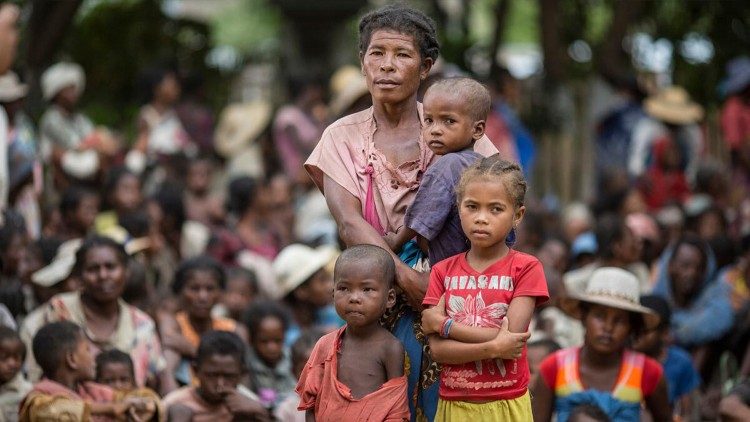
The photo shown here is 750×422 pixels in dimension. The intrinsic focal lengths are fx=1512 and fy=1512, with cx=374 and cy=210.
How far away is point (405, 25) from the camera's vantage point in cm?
588

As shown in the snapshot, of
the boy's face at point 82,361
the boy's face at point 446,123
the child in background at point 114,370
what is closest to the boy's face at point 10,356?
the boy's face at point 82,361

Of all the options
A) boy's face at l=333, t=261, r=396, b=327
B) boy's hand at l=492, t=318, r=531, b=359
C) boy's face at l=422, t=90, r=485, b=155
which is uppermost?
boy's face at l=422, t=90, r=485, b=155

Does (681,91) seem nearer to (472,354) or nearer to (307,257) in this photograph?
(307,257)

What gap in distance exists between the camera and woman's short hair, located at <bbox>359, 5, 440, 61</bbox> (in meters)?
5.89

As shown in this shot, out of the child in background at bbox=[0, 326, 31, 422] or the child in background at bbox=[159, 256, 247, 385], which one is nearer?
the child in background at bbox=[0, 326, 31, 422]

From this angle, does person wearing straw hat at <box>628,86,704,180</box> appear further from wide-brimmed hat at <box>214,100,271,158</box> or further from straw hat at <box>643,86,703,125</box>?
wide-brimmed hat at <box>214,100,271,158</box>

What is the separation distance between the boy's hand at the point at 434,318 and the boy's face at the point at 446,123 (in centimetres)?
59

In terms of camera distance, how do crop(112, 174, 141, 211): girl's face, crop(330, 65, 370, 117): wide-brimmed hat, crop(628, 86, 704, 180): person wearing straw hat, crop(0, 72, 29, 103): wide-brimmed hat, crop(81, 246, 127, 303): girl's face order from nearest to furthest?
crop(81, 246, 127, 303): girl's face → crop(0, 72, 29, 103): wide-brimmed hat → crop(112, 174, 141, 211): girl's face → crop(330, 65, 370, 117): wide-brimmed hat → crop(628, 86, 704, 180): person wearing straw hat

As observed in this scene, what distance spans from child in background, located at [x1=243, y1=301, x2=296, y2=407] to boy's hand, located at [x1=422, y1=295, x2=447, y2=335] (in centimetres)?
317

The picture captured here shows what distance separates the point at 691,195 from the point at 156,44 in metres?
6.06

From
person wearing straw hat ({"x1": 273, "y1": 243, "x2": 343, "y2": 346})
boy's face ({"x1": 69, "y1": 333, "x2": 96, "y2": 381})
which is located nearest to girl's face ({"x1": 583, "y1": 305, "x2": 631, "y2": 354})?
boy's face ({"x1": 69, "y1": 333, "x2": 96, "y2": 381})

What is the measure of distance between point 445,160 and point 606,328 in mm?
2112

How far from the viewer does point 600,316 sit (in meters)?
7.57

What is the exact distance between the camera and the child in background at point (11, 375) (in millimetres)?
7293
